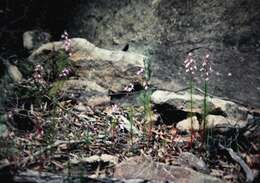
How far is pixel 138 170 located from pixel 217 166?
60cm

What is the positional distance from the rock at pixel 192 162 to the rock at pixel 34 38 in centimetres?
218

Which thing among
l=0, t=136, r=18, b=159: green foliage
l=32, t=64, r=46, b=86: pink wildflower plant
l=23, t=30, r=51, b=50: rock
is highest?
l=23, t=30, r=51, b=50: rock

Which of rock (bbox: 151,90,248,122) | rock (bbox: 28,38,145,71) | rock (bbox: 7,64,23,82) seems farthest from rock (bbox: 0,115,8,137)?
rock (bbox: 151,90,248,122)

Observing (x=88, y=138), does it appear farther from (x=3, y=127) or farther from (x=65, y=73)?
(x=65, y=73)

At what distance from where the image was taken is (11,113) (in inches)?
121

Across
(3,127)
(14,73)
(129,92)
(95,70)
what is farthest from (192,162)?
(14,73)

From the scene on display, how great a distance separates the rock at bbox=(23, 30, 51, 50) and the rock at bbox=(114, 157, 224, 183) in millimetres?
2104

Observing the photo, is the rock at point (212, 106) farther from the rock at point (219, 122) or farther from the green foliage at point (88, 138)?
the green foliage at point (88, 138)

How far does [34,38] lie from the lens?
174 inches

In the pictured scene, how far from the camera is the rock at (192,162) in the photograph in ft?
9.15

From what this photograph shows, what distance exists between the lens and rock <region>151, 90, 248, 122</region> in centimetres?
339

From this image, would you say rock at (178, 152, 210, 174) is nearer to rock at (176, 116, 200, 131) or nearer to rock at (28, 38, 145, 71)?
rock at (176, 116, 200, 131)

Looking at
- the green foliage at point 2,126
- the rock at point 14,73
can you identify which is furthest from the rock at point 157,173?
the rock at point 14,73

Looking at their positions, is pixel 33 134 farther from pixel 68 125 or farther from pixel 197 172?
pixel 197 172
